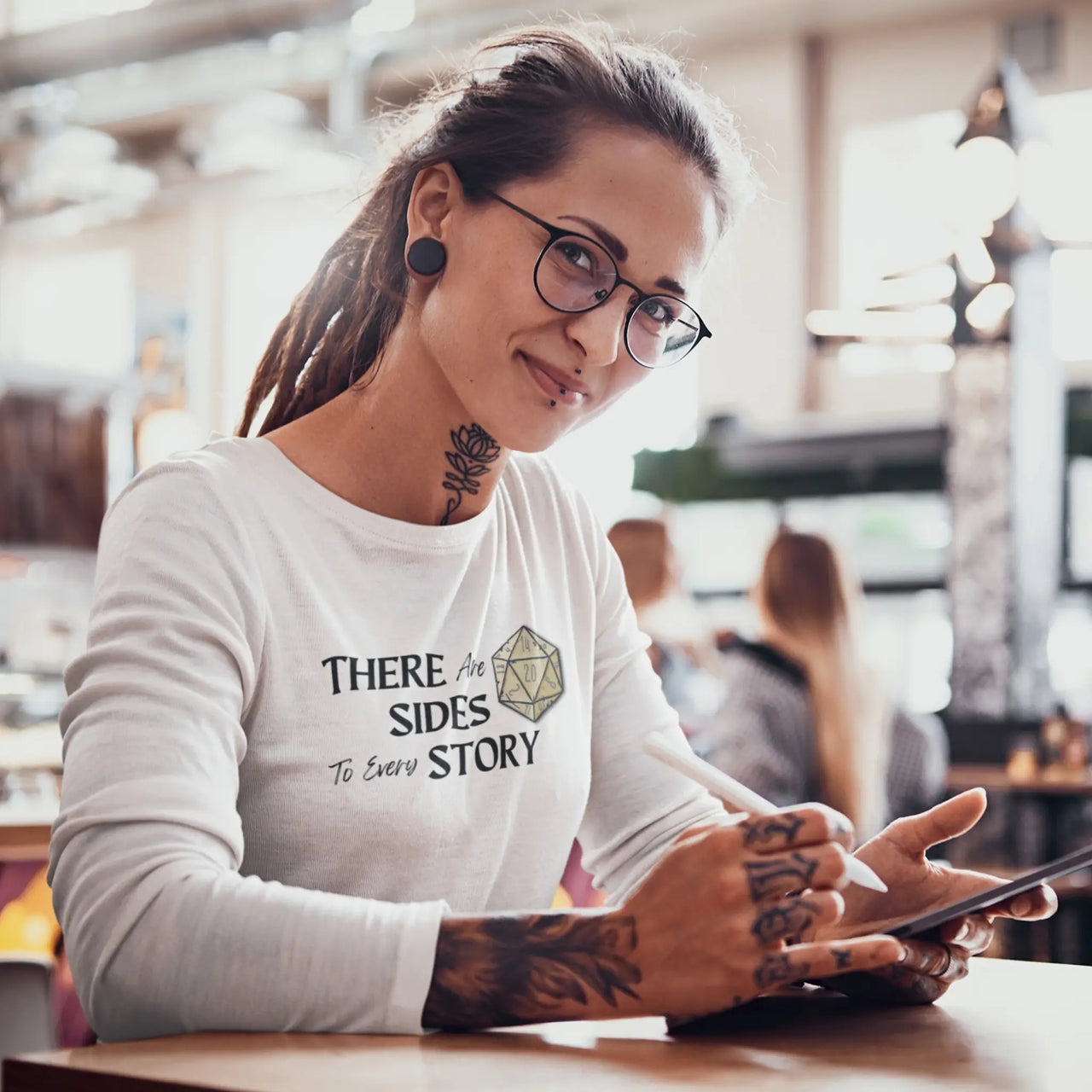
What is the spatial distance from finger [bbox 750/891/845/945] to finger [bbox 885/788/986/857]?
0.93 ft

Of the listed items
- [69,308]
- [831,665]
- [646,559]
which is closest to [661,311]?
[831,665]

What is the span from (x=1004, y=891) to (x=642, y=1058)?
276mm

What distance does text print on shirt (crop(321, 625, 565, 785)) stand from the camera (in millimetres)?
1105

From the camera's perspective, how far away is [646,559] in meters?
3.96

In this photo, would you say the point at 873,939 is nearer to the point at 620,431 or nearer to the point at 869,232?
the point at 620,431

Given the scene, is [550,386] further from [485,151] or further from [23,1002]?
[23,1002]

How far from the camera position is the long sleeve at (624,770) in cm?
132

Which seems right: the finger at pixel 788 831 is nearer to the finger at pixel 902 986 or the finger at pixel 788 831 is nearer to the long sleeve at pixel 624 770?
the finger at pixel 902 986

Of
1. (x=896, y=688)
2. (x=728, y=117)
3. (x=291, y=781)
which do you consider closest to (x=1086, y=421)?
(x=896, y=688)

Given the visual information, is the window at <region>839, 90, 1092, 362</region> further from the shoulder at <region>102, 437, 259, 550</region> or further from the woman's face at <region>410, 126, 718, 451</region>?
the shoulder at <region>102, 437, 259, 550</region>

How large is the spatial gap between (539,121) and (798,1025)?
0.76m

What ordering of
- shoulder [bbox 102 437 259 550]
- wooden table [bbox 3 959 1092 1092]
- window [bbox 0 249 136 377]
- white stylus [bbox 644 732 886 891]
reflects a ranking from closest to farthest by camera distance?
1. wooden table [bbox 3 959 1092 1092]
2. white stylus [bbox 644 732 886 891]
3. shoulder [bbox 102 437 259 550]
4. window [bbox 0 249 136 377]

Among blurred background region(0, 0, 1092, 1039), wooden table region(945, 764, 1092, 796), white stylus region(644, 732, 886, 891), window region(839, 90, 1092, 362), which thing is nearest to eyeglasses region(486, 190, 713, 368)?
white stylus region(644, 732, 886, 891)

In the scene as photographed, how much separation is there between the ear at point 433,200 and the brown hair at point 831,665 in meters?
2.44
